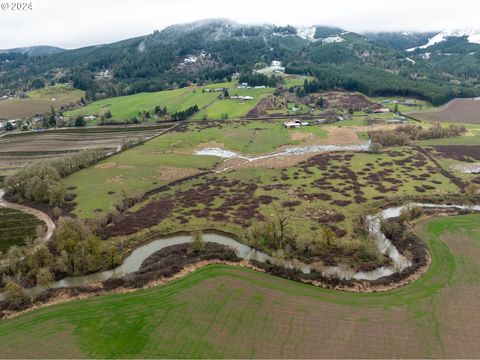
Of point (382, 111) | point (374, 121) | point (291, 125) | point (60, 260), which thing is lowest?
point (60, 260)

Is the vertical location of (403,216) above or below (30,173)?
below

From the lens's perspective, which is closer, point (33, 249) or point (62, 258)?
point (62, 258)

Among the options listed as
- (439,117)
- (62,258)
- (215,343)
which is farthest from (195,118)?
(215,343)

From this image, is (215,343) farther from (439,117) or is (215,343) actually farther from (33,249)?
(439,117)

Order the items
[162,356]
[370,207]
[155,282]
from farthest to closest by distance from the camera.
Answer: [370,207], [155,282], [162,356]

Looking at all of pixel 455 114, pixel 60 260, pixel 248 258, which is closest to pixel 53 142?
pixel 60 260

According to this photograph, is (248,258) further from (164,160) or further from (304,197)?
(164,160)
